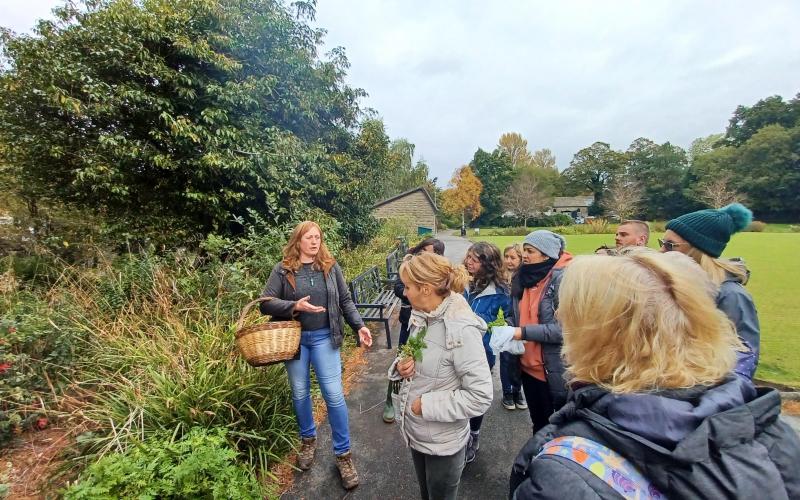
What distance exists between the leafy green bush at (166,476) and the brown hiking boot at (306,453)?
71 cm

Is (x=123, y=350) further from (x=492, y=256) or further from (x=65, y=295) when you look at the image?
(x=492, y=256)

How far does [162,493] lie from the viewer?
78.5 inches

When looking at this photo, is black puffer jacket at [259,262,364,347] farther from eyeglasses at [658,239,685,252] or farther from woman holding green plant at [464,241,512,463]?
eyeglasses at [658,239,685,252]

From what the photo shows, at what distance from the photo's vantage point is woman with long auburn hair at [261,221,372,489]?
2832 millimetres

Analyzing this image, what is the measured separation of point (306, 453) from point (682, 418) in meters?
3.02

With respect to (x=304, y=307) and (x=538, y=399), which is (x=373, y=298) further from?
(x=538, y=399)

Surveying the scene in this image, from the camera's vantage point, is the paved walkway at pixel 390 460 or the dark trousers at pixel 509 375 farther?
the dark trousers at pixel 509 375

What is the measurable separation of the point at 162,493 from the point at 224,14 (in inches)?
323

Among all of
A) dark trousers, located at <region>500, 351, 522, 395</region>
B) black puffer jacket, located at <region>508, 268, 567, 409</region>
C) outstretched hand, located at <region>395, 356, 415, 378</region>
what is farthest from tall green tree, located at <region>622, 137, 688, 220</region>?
outstretched hand, located at <region>395, 356, 415, 378</region>

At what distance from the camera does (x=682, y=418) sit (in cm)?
81

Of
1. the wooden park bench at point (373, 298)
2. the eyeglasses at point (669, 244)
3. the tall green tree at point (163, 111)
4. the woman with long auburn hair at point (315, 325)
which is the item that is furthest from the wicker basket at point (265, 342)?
the tall green tree at point (163, 111)

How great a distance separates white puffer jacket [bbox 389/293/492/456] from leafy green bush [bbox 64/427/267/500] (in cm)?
114

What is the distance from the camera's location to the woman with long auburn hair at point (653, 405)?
0.78 m

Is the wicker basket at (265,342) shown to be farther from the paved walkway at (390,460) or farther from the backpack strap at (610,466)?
the backpack strap at (610,466)
